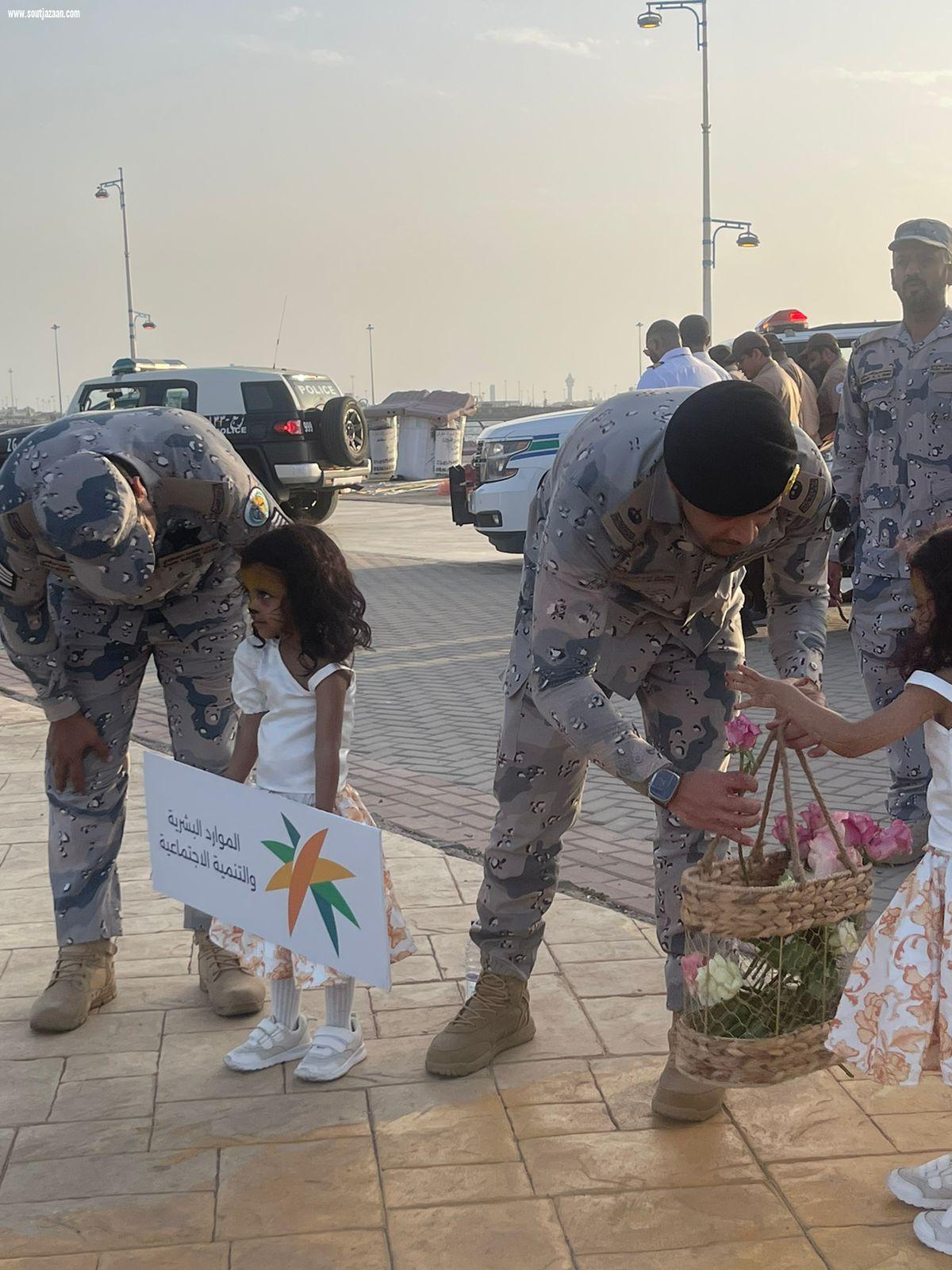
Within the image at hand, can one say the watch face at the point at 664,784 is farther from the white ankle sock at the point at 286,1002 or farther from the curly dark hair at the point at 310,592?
the white ankle sock at the point at 286,1002

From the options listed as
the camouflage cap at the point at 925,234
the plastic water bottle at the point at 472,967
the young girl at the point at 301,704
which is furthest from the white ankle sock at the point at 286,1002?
the camouflage cap at the point at 925,234

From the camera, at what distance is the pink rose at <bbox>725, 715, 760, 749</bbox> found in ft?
10.1

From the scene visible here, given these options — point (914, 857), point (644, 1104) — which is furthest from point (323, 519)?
point (644, 1104)

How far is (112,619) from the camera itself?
3805 millimetres

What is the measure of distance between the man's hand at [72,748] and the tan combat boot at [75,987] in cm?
44

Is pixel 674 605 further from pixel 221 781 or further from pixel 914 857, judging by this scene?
pixel 914 857

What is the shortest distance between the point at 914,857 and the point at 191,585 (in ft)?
8.72

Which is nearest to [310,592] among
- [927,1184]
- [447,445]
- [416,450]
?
[927,1184]

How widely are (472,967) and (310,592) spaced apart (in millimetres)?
1080

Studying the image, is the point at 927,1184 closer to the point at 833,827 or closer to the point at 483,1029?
the point at 833,827

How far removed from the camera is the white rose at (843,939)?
9.18 ft

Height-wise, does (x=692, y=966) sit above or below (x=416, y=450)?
above

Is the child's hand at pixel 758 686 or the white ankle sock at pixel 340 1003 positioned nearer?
the child's hand at pixel 758 686

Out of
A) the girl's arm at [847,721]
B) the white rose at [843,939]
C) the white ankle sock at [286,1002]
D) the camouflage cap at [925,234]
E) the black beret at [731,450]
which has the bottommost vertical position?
the white ankle sock at [286,1002]
